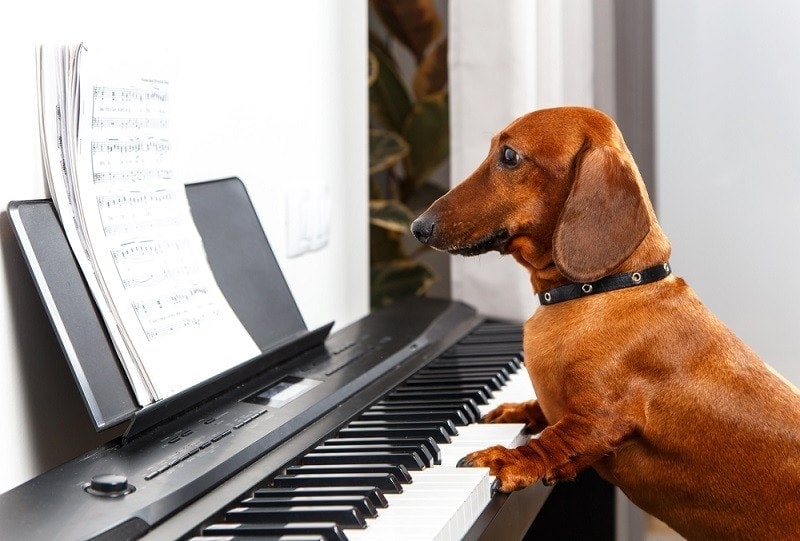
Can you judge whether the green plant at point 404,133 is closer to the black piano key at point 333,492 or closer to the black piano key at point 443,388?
the black piano key at point 443,388

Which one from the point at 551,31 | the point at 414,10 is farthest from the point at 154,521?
the point at 414,10

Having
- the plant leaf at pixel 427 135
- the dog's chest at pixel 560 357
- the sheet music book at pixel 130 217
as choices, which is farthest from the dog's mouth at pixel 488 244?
the plant leaf at pixel 427 135

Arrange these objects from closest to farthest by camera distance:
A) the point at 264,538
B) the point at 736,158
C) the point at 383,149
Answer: the point at 264,538, the point at 736,158, the point at 383,149

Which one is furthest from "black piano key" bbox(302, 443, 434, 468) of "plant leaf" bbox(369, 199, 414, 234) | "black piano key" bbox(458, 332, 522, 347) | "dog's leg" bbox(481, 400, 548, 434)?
"plant leaf" bbox(369, 199, 414, 234)

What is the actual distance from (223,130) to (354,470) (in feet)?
2.19

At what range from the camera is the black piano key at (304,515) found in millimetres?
891

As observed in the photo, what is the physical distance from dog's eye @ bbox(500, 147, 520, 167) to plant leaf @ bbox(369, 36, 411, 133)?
1487 millimetres

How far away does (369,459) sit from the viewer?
1.06 metres

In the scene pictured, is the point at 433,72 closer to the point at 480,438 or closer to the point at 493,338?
the point at 493,338

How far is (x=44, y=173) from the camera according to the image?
109cm

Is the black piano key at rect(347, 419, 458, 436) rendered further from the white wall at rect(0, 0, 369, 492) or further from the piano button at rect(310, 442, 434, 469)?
the white wall at rect(0, 0, 369, 492)

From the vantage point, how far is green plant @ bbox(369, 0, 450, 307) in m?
2.52

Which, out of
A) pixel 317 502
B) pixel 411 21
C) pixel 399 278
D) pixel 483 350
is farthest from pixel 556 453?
pixel 411 21

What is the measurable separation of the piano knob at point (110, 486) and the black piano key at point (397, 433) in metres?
0.30
